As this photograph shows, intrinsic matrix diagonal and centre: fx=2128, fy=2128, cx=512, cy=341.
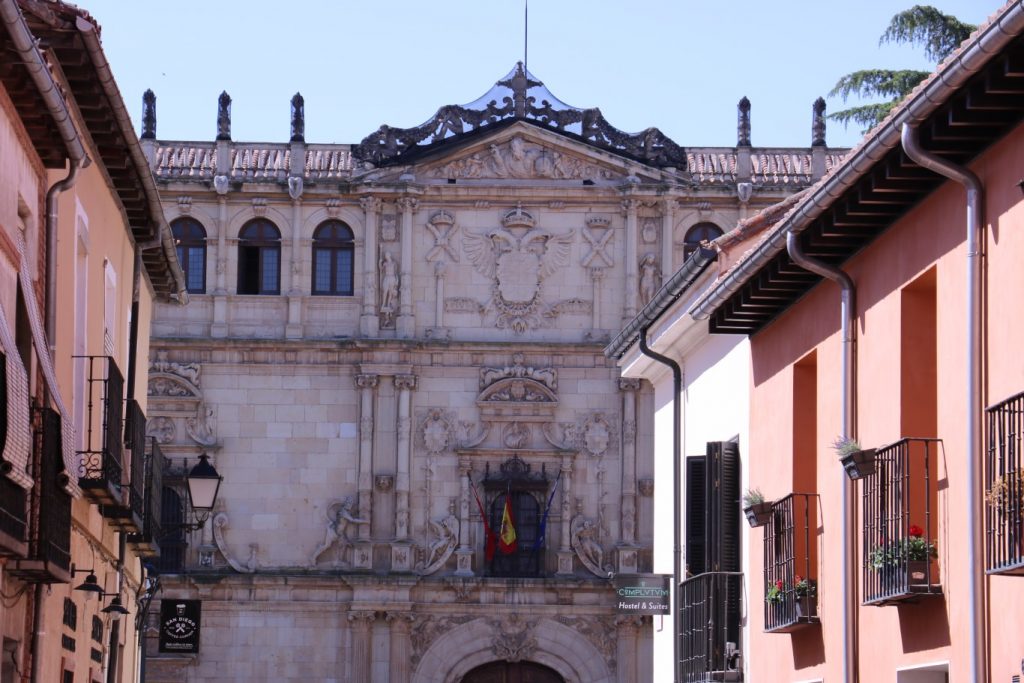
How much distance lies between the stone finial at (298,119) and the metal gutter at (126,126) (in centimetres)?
2135

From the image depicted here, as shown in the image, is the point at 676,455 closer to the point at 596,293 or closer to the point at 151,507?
the point at 151,507

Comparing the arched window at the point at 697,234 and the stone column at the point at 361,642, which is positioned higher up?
the arched window at the point at 697,234

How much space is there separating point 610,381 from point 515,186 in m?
4.61

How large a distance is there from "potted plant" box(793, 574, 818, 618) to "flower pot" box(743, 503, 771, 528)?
1217 mm

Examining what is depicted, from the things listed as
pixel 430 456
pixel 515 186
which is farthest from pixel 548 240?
pixel 430 456

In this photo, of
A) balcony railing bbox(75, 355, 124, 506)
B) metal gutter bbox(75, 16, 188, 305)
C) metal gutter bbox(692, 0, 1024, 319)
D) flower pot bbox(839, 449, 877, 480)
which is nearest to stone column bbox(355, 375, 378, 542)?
metal gutter bbox(75, 16, 188, 305)

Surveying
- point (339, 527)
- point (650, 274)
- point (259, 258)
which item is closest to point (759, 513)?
point (339, 527)

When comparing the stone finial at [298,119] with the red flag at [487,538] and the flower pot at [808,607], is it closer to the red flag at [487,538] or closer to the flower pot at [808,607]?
the red flag at [487,538]

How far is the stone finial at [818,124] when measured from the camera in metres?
45.4

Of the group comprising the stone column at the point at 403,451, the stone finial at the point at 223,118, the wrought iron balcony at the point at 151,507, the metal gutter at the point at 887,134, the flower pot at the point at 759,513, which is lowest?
the flower pot at the point at 759,513

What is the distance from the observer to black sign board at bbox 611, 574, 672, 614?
76.2 feet

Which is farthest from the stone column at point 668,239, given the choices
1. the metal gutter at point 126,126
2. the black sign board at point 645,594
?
the black sign board at point 645,594

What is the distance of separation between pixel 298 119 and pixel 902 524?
3341 centimetres

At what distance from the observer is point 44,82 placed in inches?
515
